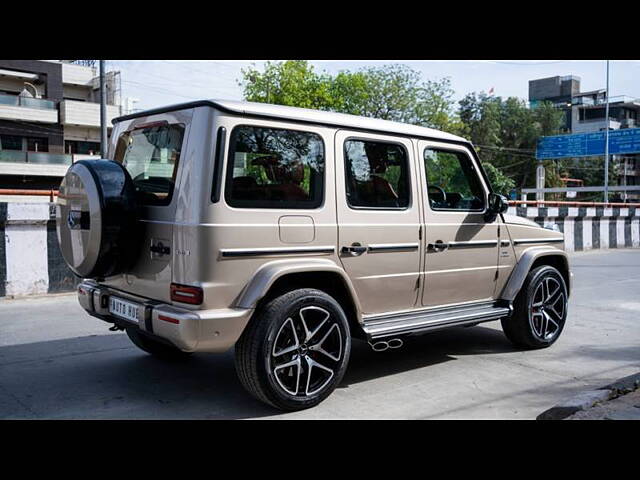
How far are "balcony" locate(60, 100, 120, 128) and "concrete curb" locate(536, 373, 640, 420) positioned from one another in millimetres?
40380

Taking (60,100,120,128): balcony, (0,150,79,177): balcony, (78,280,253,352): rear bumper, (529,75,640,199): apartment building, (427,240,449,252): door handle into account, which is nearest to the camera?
(78,280,253,352): rear bumper

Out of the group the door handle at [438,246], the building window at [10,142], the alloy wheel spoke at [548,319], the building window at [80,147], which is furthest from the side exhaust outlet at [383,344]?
the building window at [80,147]

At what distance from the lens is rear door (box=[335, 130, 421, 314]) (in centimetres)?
438

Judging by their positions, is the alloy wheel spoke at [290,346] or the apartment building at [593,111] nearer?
the alloy wheel spoke at [290,346]

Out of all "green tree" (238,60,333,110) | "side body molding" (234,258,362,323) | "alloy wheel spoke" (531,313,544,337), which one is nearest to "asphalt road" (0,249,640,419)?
"alloy wheel spoke" (531,313,544,337)

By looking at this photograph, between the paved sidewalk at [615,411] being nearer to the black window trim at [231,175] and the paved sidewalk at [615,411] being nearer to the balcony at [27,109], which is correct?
the black window trim at [231,175]

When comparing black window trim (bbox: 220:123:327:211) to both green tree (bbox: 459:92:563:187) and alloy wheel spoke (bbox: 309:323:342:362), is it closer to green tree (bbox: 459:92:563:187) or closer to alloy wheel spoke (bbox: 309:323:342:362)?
alloy wheel spoke (bbox: 309:323:342:362)

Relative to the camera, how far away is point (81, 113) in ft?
134

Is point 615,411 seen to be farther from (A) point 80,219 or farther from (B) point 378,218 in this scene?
(A) point 80,219

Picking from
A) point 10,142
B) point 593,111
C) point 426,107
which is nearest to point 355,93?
point 426,107

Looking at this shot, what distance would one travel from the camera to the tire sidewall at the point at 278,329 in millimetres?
3771
